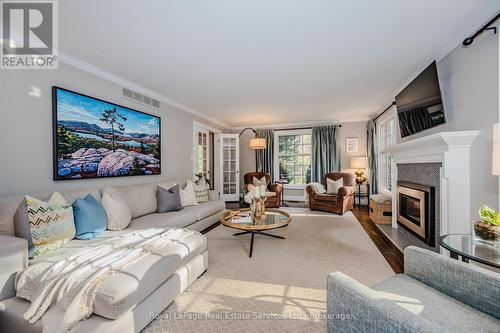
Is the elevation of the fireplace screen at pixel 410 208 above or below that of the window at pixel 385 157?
below

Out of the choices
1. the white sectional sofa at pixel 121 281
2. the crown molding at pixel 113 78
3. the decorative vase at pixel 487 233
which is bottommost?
the white sectional sofa at pixel 121 281

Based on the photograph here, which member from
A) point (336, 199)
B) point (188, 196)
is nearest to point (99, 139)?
point (188, 196)

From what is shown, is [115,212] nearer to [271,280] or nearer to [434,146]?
[271,280]

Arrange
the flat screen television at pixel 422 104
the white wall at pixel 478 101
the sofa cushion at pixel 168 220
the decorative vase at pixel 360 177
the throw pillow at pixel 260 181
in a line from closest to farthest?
the white wall at pixel 478 101, the flat screen television at pixel 422 104, the sofa cushion at pixel 168 220, the decorative vase at pixel 360 177, the throw pillow at pixel 260 181

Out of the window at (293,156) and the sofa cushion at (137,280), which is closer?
Result: the sofa cushion at (137,280)

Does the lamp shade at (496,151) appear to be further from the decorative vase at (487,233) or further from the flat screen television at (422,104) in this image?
the flat screen television at (422,104)

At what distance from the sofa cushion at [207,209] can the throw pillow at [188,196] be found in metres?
0.16

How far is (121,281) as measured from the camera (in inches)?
54.5

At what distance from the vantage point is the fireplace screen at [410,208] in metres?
3.07

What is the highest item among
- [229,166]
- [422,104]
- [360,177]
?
[422,104]

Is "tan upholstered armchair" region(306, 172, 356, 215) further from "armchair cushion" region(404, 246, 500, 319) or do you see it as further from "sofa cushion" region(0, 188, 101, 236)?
"sofa cushion" region(0, 188, 101, 236)

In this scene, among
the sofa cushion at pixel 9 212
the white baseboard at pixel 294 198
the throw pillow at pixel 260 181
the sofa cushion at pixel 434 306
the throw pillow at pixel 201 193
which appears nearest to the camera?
the sofa cushion at pixel 434 306

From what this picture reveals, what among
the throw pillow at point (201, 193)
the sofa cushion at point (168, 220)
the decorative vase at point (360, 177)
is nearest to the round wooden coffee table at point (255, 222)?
the sofa cushion at point (168, 220)

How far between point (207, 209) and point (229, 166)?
3111 millimetres
